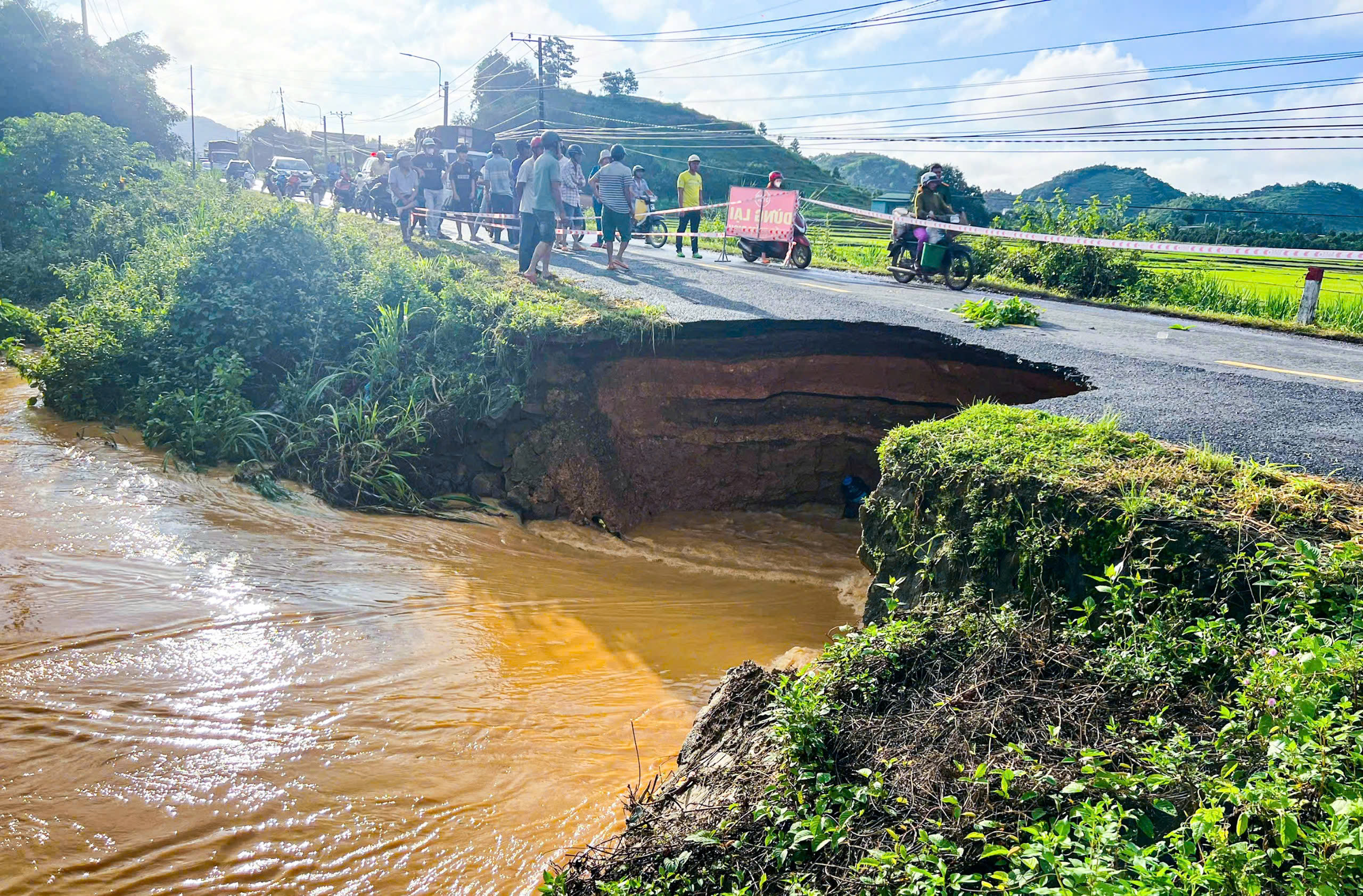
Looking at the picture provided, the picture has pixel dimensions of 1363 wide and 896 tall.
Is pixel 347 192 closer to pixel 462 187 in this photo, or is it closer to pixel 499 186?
pixel 462 187

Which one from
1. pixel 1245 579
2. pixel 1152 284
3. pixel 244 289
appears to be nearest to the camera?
pixel 1245 579

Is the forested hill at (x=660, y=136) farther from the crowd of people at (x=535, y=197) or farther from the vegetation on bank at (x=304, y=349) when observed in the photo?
the vegetation on bank at (x=304, y=349)

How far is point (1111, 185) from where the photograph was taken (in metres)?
60.8

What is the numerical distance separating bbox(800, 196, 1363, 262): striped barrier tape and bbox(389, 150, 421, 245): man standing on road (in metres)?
8.05

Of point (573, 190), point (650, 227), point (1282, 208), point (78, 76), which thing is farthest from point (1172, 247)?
point (1282, 208)

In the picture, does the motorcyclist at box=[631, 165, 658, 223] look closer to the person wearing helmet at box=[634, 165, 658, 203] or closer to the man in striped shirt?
the person wearing helmet at box=[634, 165, 658, 203]

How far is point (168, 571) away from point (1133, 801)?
558cm

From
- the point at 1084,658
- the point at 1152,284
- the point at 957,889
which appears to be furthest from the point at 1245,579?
the point at 1152,284

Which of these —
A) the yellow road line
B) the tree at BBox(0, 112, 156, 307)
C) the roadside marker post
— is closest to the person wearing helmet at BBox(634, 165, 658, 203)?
the tree at BBox(0, 112, 156, 307)

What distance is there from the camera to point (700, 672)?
17.2ft

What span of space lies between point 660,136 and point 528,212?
5735 centimetres

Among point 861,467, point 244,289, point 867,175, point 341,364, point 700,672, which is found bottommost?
point 700,672

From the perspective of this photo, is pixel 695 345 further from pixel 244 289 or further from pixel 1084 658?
pixel 1084 658

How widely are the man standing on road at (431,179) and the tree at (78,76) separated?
1710cm
